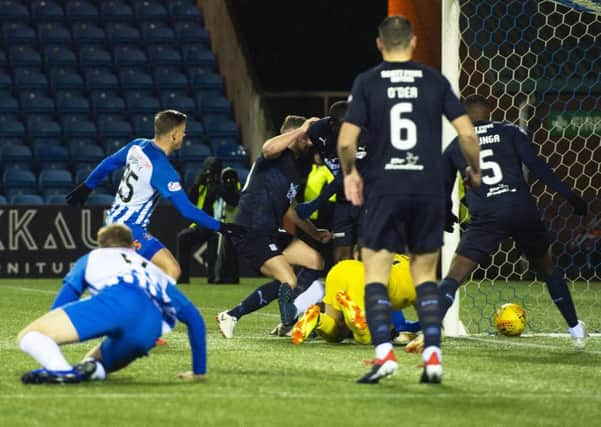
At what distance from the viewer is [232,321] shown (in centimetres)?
982

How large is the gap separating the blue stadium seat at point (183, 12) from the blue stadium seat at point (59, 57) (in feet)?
7.32

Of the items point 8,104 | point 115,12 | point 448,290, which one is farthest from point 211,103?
point 448,290

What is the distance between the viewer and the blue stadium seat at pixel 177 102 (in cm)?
2135

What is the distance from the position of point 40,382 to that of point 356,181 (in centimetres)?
174

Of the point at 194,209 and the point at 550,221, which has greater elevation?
the point at 194,209

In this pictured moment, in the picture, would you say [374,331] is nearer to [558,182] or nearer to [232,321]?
[558,182]

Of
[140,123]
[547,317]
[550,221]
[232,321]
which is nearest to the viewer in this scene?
[232,321]

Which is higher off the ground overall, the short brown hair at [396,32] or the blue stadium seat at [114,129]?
the short brown hair at [396,32]

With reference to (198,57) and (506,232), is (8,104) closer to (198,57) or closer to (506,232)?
(198,57)

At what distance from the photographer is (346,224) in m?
10.8

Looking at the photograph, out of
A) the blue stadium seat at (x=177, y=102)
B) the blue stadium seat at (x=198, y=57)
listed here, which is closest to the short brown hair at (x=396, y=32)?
the blue stadium seat at (x=177, y=102)

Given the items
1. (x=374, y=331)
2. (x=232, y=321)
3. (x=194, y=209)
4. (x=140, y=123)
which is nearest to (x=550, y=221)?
(x=140, y=123)

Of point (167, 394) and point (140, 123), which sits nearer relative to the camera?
point (167, 394)

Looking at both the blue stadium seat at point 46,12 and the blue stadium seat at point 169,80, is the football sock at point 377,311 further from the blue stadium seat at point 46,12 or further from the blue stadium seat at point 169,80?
the blue stadium seat at point 46,12
